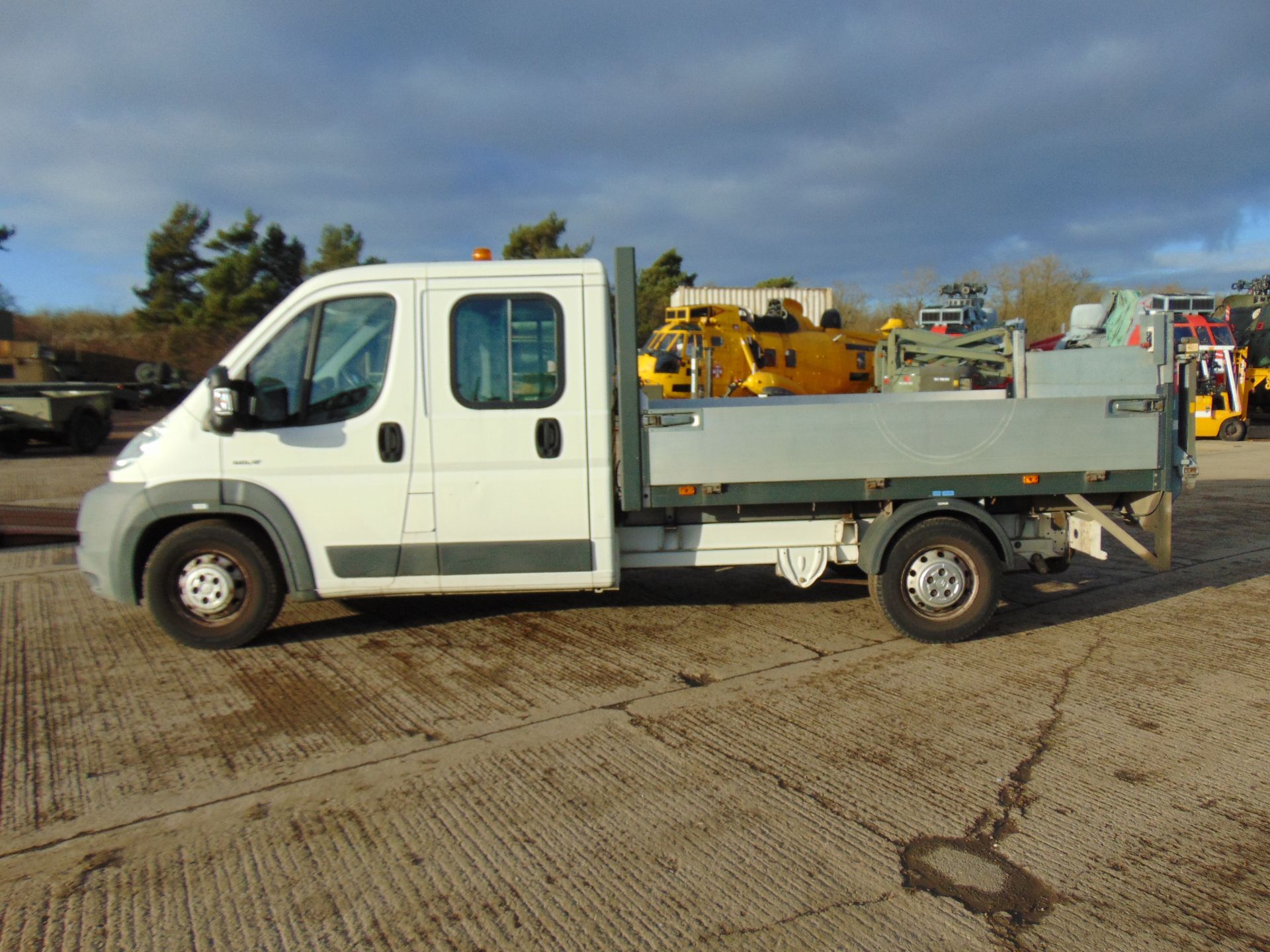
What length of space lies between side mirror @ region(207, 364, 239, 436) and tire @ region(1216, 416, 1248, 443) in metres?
23.0

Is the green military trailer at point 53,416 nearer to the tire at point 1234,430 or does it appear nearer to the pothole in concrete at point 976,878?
the pothole in concrete at point 976,878

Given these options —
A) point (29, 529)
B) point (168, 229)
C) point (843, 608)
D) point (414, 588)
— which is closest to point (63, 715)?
point (414, 588)

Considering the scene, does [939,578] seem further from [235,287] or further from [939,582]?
[235,287]

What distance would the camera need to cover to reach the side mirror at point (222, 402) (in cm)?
525

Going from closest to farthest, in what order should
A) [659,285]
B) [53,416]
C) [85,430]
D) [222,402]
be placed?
1. [222,402]
2. [53,416]
3. [85,430]
4. [659,285]

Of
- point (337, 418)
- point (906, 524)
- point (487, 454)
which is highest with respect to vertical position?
point (337, 418)

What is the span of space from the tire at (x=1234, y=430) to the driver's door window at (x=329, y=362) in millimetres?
22319

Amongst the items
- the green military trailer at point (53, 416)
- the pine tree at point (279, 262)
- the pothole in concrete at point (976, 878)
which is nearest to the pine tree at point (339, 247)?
the pine tree at point (279, 262)

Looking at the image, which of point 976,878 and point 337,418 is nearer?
point 976,878

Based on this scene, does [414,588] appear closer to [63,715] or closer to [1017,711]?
[63,715]

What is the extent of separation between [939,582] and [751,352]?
12504 millimetres

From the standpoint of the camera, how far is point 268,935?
2.99 metres

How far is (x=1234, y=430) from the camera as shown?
21672 millimetres

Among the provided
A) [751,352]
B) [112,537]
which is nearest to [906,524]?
[112,537]
